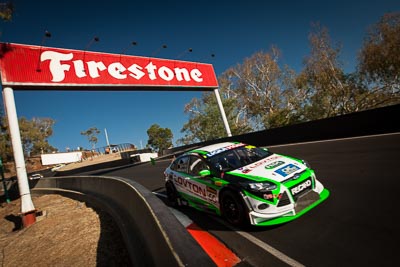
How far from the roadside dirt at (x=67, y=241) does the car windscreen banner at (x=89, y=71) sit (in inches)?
265

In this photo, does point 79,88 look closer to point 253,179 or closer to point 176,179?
point 176,179

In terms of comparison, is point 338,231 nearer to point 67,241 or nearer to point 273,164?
point 273,164

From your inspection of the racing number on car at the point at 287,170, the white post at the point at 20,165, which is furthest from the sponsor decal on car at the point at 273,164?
the white post at the point at 20,165

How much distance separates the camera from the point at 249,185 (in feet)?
14.7

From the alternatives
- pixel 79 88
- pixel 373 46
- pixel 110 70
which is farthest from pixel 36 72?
pixel 373 46

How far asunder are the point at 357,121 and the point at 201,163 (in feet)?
31.6

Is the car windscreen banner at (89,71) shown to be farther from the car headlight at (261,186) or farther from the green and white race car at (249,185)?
the car headlight at (261,186)

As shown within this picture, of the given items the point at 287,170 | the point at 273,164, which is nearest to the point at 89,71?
the point at 273,164

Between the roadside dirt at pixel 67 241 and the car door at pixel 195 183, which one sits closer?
the car door at pixel 195 183

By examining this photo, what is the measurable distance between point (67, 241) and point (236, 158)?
18.6 feet

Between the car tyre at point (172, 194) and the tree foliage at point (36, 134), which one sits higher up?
the tree foliage at point (36, 134)

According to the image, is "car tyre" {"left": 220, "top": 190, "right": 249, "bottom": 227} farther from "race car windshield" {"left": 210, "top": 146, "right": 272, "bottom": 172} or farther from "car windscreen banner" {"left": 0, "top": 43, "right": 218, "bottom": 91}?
"car windscreen banner" {"left": 0, "top": 43, "right": 218, "bottom": 91}

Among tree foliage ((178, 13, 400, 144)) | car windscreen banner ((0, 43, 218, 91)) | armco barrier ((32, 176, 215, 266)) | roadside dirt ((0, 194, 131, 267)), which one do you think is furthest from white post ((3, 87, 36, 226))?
tree foliage ((178, 13, 400, 144))

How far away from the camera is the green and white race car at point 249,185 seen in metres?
4.34
